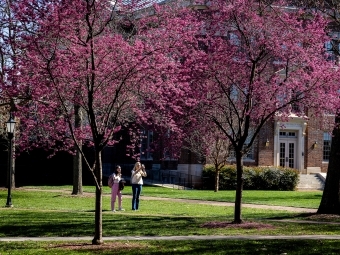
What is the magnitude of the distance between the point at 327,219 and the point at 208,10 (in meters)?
6.83

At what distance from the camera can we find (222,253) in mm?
11391

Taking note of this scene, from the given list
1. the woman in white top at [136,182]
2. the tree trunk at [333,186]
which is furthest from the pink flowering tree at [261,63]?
the woman in white top at [136,182]

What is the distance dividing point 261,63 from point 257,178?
22575mm

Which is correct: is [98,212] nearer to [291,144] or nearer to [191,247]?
[191,247]

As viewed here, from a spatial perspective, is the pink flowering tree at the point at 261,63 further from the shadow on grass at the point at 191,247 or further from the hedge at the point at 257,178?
the hedge at the point at 257,178

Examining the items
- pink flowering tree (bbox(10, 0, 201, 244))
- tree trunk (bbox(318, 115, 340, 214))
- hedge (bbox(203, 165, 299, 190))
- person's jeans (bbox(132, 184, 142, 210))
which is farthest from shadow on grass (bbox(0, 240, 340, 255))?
hedge (bbox(203, 165, 299, 190))

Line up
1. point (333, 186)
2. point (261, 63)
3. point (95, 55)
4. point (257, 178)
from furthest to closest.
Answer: point (257, 178), point (333, 186), point (261, 63), point (95, 55)

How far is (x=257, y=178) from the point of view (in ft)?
129

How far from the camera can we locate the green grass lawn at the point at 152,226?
12.0m

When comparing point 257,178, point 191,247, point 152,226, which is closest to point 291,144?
A: point 257,178

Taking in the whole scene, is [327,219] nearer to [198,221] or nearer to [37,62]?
[198,221]

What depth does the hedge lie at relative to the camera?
3846cm

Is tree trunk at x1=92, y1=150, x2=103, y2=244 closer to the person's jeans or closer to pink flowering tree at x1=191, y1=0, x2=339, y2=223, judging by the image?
pink flowering tree at x1=191, y1=0, x2=339, y2=223

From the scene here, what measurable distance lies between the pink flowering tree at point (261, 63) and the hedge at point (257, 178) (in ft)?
69.1
